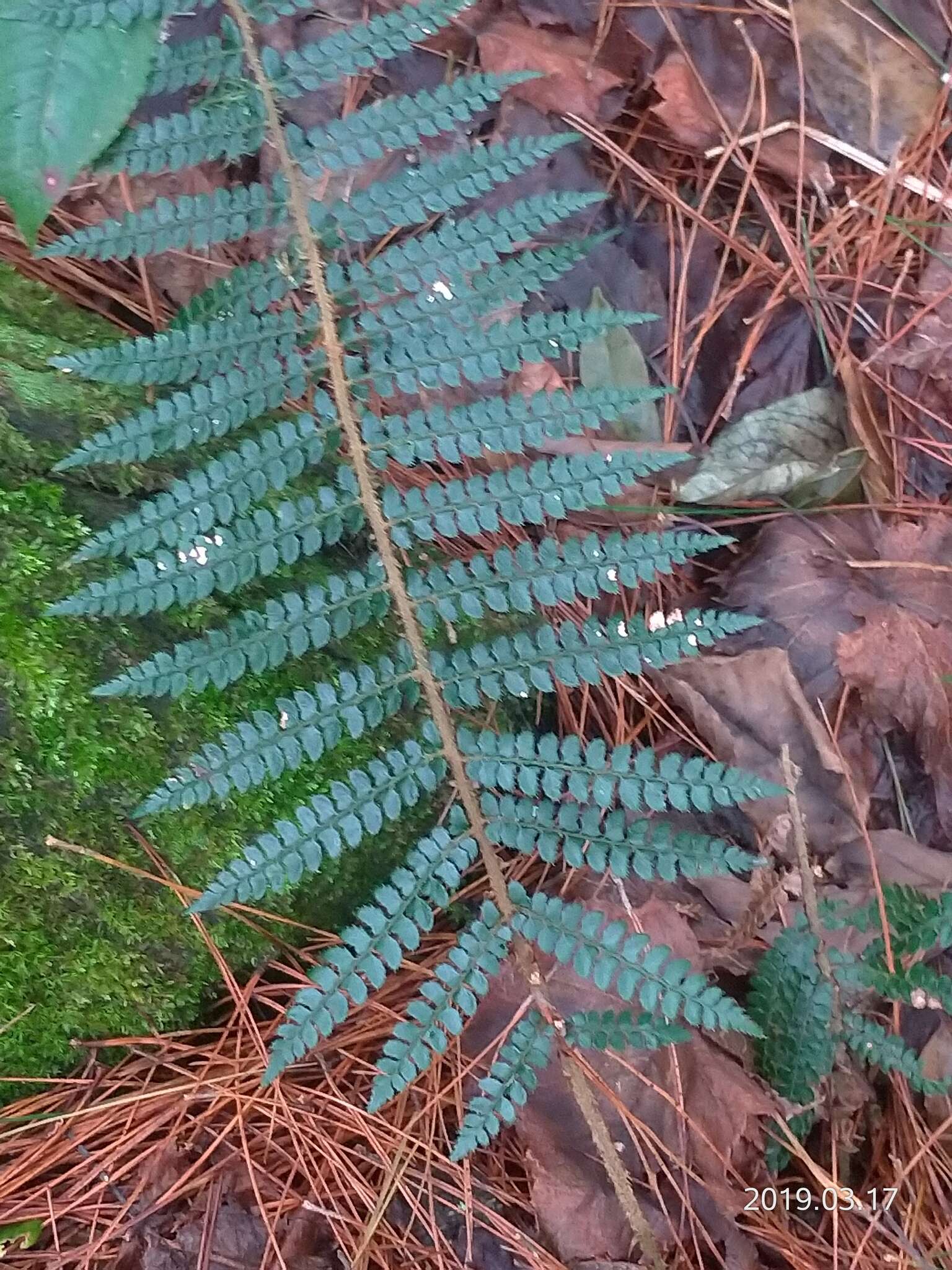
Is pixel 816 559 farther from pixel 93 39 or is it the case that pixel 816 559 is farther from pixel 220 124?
pixel 93 39

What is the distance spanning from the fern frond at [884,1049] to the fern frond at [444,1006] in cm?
63

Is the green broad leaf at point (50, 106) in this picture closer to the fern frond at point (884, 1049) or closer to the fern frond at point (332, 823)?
the fern frond at point (332, 823)

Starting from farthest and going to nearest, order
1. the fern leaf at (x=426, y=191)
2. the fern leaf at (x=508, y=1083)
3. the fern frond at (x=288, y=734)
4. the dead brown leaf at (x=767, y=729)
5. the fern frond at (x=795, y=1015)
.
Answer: the dead brown leaf at (x=767, y=729)
the fern leaf at (x=426, y=191)
the fern frond at (x=795, y=1015)
the fern frond at (x=288, y=734)
the fern leaf at (x=508, y=1083)

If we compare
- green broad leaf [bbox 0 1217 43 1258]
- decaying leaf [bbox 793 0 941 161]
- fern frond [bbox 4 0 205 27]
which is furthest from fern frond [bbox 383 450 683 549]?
green broad leaf [bbox 0 1217 43 1258]

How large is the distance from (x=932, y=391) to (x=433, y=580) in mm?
1304

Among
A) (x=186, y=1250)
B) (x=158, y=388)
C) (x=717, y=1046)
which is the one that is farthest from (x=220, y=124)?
(x=186, y=1250)

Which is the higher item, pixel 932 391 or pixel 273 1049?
pixel 932 391

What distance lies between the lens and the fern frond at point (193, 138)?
5.68ft

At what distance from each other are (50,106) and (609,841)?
1647 mm

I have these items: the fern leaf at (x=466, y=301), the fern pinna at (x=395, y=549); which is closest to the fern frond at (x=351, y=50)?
the fern pinna at (x=395, y=549)

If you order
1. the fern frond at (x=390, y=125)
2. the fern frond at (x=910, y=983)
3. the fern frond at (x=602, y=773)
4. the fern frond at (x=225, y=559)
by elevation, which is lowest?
the fern frond at (x=910, y=983)

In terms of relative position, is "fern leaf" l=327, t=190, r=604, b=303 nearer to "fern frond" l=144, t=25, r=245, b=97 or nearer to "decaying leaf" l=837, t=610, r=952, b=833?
"fern frond" l=144, t=25, r=245, b=97

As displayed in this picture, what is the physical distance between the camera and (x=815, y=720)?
1881 mm

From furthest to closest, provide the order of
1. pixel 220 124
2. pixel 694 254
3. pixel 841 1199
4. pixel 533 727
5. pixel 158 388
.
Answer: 1. pixel 694 254
2. pixel 533 727
3. pixel 158 388
4. pixel 220 124
5. pixel 841 1199
